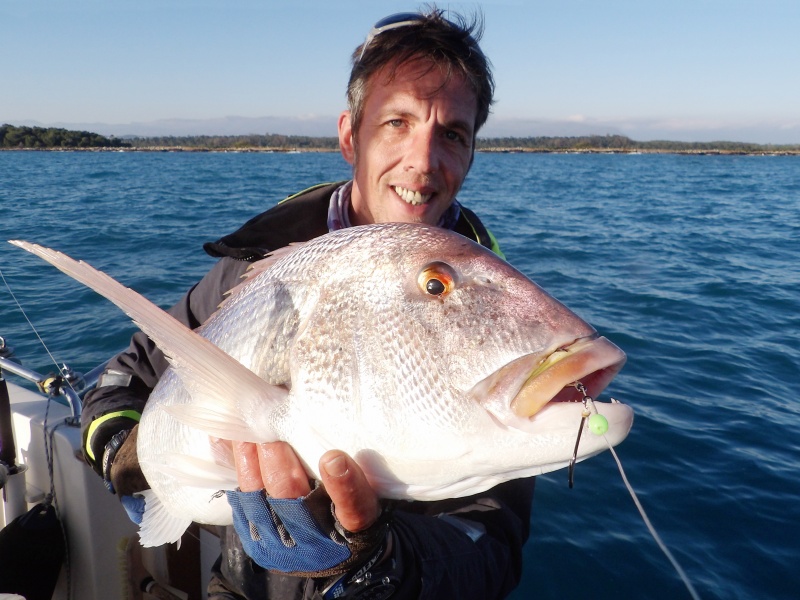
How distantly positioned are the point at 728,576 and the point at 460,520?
312 cm

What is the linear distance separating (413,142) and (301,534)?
1.57 meters

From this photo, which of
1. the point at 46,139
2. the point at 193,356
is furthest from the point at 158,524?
the point at 46,139

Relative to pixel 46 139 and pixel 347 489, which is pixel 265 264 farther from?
pixel 46 139

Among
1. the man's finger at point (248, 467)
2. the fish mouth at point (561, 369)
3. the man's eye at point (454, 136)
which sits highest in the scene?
the man's eye at point (454, 136)

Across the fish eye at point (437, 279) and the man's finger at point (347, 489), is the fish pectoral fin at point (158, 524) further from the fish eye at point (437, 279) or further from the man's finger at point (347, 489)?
the fish eye at point (437, 279)

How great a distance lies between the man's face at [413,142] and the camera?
7.56 feet

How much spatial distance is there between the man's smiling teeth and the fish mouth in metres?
1.37

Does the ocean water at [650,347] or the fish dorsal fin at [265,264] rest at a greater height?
the fish dorsal fin at [265,264]

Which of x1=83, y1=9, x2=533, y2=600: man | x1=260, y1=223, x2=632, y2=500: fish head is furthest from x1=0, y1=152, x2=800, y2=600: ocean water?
x1=260, y1=223, x2=632, y2=500: fish head

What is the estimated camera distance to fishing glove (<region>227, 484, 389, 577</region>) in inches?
54.7

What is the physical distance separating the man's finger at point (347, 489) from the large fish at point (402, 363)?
0.11ft

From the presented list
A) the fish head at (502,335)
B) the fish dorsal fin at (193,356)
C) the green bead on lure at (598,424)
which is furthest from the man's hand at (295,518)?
the green bead on lure at (598,424)

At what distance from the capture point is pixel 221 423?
4.48ft

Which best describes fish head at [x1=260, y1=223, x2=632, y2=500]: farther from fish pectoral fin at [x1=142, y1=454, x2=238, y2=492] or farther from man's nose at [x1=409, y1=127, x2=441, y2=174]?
man's nose at [x1=409, y1=127, x2=441, y2=174]
